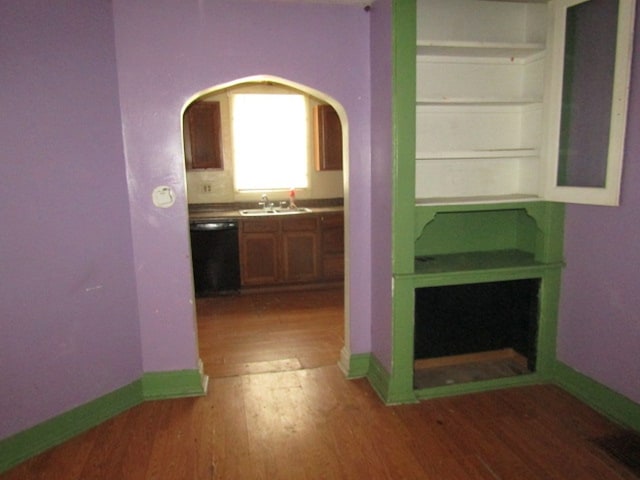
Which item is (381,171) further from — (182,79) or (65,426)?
(65,426)

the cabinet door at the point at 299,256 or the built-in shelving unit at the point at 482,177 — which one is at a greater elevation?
the built-in shelving unit at the point at 482,177

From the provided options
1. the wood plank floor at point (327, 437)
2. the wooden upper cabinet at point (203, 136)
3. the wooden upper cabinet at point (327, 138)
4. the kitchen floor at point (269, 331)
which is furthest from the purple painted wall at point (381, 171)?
the wooden upper cabinet at point (203, 136)

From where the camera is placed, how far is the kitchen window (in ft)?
18.8

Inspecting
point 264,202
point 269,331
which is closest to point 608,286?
point 269,331

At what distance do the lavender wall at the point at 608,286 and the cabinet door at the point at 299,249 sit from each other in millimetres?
2972

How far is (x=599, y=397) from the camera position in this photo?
2.72 meters

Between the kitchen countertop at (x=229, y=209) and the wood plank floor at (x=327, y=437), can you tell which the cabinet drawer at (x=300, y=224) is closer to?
the kitchen countertop at (x=229, y=209)

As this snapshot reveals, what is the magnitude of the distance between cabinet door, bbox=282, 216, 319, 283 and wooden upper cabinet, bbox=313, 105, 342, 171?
823 millimetres

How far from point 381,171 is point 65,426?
7.79 feet

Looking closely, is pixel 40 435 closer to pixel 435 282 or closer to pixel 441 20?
pixel 435 282

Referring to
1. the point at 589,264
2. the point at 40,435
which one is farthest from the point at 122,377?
the point at 589,264

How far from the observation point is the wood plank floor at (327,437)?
7.34 feet

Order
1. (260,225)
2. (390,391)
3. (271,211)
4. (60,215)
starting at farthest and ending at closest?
(271,211)
(260,225)
(390,391)
(60,215)

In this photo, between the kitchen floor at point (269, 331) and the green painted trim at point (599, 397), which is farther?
the kitchen floor at point (269, 331)
